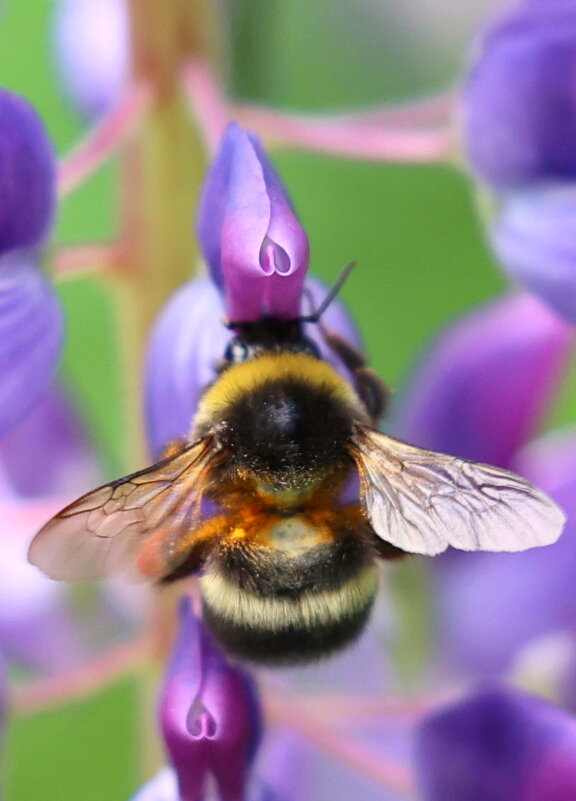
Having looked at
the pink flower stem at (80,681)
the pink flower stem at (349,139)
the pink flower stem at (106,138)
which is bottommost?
the pink flower stem at (80,681)

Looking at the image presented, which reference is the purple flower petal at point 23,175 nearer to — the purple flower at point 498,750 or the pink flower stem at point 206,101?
the pink flower stem at point 206,101

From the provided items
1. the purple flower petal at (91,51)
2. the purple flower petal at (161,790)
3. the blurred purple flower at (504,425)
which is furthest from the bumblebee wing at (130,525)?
the purple flower petal at (91,51)

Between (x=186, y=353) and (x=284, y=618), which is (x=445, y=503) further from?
(x=186, y=353)

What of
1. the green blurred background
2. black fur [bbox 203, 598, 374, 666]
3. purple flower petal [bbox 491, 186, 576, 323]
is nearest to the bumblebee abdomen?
black fur [bbox 203, 598, 374, 666]

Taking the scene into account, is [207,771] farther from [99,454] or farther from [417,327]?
[417,327]

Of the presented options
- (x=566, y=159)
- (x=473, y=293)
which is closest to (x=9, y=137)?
(x=566, y=159)

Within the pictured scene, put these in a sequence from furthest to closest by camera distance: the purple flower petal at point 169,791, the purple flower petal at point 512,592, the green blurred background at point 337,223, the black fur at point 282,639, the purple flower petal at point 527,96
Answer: the green blurred background at point 337,223, the purple flower petal at point 512,592, the purple flower petal at point 527,96, the purple flower petal at point 169,791, the black fur at point 282,639

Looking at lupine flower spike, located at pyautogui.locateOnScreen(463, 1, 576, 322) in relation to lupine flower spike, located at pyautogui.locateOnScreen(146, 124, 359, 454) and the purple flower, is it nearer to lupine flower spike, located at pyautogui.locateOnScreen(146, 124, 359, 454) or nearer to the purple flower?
lupine flower spike, located at pyautogui.locateOnScreen(146, 124, 359, 454)

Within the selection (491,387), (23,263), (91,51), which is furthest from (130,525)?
(91,51)
